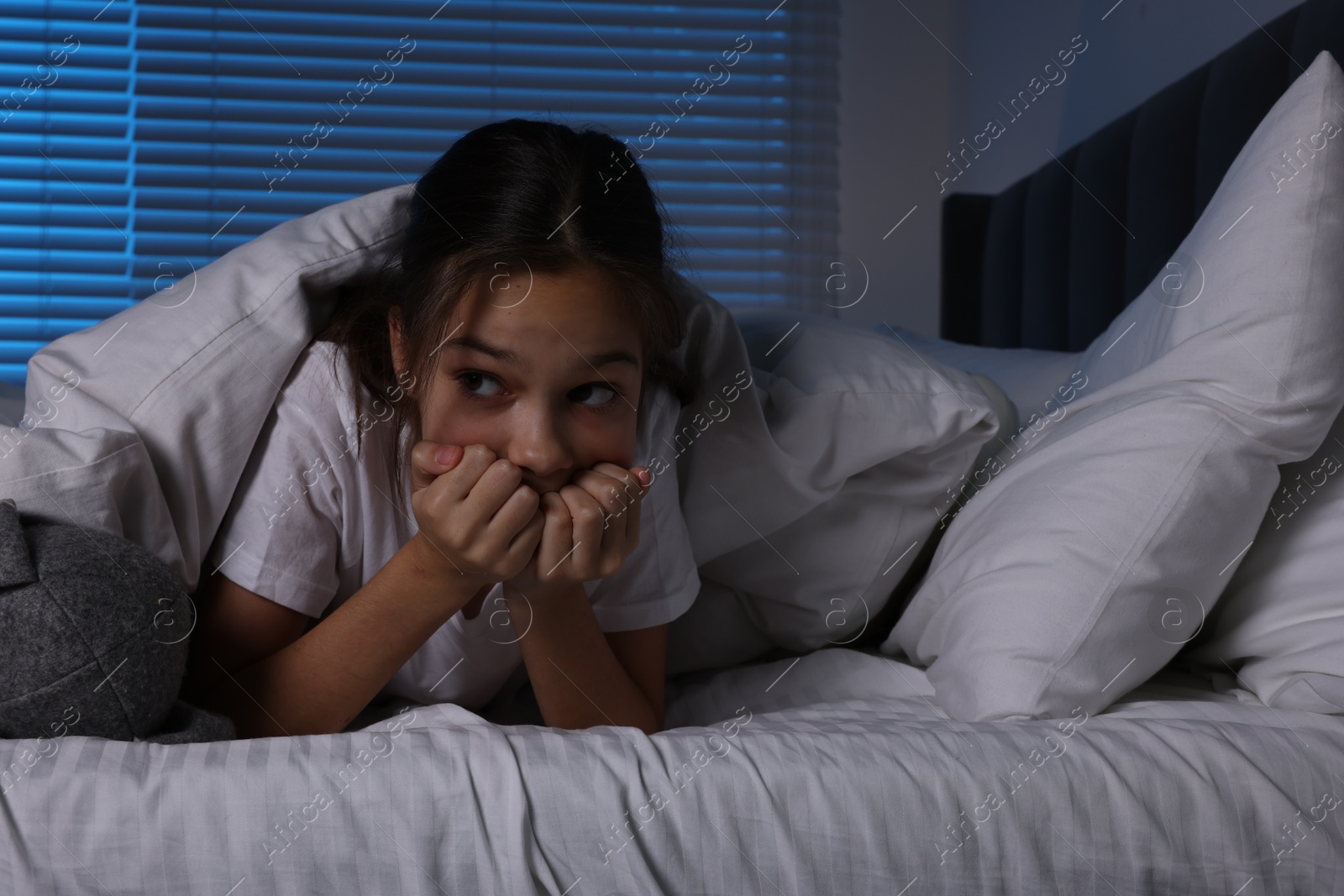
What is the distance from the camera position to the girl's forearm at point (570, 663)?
0.77m

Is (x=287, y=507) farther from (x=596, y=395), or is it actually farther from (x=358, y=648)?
(x=596, y=395)

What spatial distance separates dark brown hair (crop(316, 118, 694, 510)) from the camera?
2.44ft

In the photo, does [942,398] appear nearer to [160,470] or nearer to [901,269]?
[160,470]

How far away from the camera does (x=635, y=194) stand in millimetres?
830

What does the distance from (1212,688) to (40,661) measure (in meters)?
0.83

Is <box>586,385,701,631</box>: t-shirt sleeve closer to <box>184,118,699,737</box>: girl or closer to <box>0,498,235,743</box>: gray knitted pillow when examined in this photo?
<box>184,118,699,737</box>: girl

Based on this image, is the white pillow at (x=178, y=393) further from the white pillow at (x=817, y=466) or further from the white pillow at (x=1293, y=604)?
the white pillow at (x=1293, y=604)

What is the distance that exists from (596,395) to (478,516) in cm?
14

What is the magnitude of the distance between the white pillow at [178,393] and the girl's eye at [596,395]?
0.23 meters

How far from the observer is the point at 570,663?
782 mm

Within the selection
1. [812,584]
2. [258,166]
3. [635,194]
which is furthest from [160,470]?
[258,166]

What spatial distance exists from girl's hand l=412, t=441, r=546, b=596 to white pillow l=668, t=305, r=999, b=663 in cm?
26

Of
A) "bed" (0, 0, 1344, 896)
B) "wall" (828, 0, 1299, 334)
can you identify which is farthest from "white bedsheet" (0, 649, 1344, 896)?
"wall" (828, 0, 1299, 334)

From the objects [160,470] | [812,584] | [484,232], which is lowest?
[812,584]
